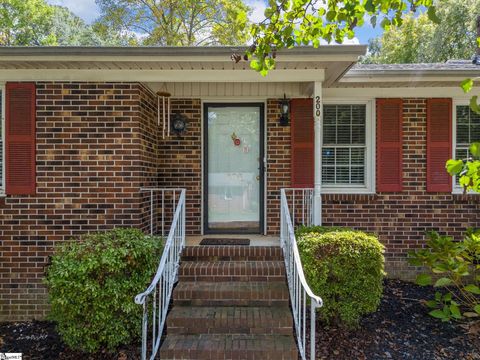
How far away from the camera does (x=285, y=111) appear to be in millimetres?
5449

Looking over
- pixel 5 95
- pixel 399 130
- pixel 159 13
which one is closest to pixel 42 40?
pixel 159 13

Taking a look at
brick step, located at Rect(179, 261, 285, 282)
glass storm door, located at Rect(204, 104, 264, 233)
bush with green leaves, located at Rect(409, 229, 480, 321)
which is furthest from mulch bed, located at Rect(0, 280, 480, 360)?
glass storm door, located at Rect(204, 104, 264, 233)

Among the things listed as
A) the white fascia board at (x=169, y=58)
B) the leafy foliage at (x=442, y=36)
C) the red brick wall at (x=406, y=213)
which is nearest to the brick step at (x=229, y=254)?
the red brick wall at (x=406, y=213)

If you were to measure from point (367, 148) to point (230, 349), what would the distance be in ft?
12.2

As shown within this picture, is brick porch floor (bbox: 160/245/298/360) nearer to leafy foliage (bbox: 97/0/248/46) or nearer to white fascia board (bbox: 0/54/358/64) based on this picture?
white fascia board (bbox: 0/54/358/64)

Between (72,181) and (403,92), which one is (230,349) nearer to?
(72,181)

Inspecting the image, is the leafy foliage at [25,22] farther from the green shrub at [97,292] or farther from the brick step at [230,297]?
the brick step at [230,297]

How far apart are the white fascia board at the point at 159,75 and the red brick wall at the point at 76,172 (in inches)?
4.4

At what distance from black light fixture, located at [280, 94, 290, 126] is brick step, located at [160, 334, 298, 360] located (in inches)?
124

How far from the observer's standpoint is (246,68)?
14.8 ft

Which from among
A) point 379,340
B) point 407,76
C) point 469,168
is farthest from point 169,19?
point 469,168

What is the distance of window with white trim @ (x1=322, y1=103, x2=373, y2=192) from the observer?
5730 millimetres

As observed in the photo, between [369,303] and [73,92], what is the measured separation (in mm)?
4329

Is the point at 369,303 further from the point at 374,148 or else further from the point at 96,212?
the point at 96,212
